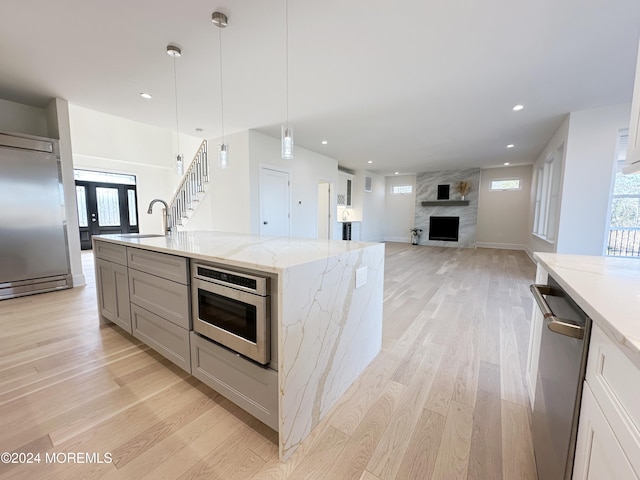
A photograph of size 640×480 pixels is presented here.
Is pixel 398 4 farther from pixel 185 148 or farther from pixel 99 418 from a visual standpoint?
pixel 185 148

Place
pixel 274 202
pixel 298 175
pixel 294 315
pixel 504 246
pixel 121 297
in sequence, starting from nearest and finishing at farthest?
pixel 294 315, pixel 121 297, pixel 274 202, pixel 298 175, pixel 504 246

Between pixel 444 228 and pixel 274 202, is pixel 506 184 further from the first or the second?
pixel 274 202

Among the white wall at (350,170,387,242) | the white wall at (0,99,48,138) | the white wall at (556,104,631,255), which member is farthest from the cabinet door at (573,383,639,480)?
the white wall at (350,170,387,242)

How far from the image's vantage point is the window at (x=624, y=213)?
395 centimetres

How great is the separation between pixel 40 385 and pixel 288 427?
71.8 inches

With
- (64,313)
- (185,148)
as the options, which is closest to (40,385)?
(64,313)

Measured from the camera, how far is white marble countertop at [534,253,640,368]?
1.78 ft

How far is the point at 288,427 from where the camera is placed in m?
1.29

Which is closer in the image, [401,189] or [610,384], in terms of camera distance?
[610,384]

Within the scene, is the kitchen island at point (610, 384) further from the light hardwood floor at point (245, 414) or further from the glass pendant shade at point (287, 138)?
the glass pendant shade at point (287, 138)

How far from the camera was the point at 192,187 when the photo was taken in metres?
6.43

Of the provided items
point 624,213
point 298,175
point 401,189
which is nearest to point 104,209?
point 298,175

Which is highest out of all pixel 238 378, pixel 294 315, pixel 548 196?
pixel 548 196

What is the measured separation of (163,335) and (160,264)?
529 millimetres
